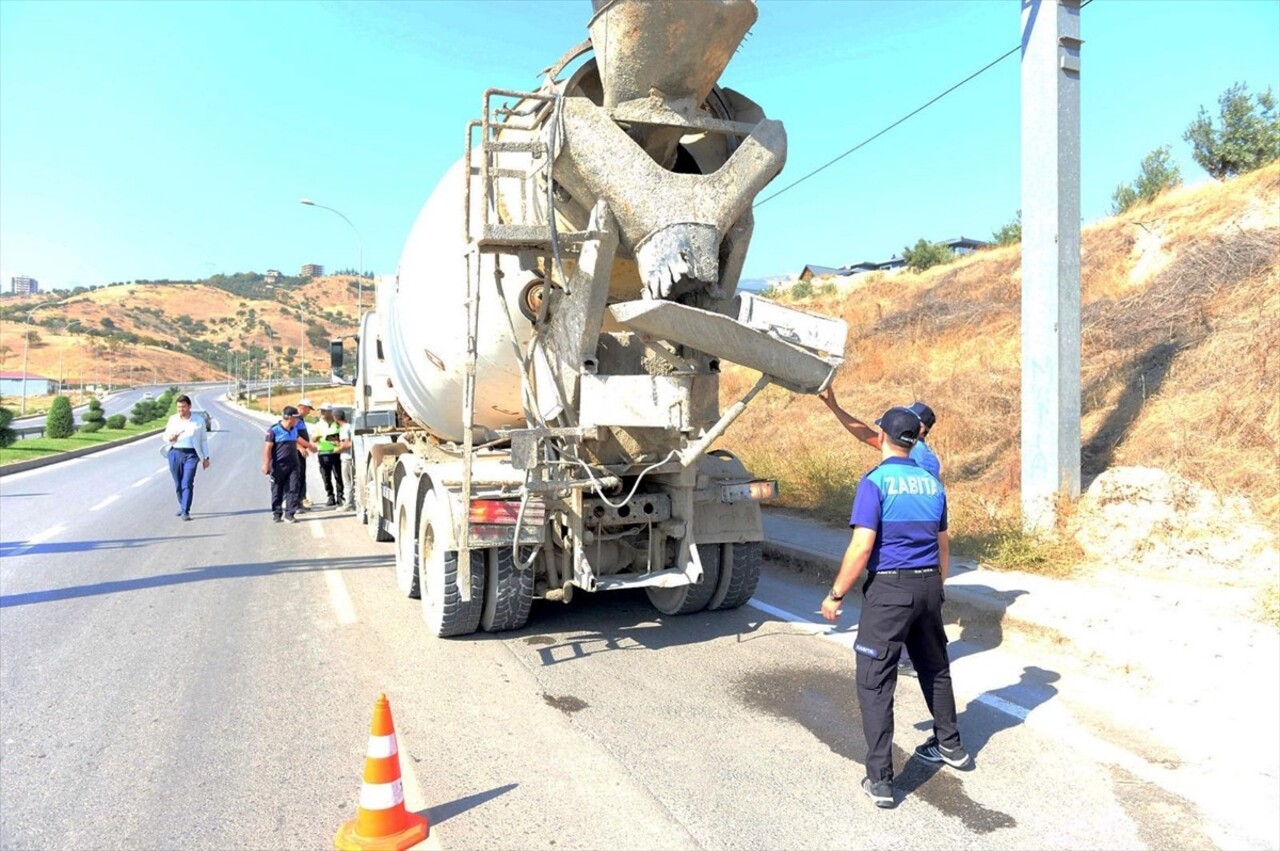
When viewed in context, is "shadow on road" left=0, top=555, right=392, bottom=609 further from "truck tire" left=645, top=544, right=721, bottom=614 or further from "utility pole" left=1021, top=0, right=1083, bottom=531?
"utility pole" left=1021, top=0, right=1083, bottom=531

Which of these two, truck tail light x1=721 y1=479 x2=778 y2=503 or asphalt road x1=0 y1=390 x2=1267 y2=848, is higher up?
truck tail light x1=721 y1=479 x2=778 y2=503

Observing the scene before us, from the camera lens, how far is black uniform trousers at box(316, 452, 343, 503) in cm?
1398

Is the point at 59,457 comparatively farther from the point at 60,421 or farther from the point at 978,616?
the point at 978,616

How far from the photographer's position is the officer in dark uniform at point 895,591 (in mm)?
3744

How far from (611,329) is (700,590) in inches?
87.2

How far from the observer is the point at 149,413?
57.0 m

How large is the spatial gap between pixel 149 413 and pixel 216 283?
5384 inches

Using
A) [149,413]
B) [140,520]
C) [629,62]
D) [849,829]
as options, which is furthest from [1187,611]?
[149,413]

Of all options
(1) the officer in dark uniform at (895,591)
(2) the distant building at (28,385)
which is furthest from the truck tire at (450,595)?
(2) the distant building at (28,385)

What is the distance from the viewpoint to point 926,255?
39469 millimetres

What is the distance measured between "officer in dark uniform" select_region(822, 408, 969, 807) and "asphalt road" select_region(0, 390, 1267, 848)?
233 millimetres

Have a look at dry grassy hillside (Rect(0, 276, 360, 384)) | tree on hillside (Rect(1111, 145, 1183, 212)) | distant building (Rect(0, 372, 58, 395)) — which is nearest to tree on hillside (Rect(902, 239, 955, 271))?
tree on hillside (Rect(1111, 145, 1183, 212))

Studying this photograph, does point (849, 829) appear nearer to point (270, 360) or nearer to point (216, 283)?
point (270, 360)

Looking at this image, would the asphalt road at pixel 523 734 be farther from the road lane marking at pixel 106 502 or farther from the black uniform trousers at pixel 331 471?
the road lane marking at pixel 106 502
